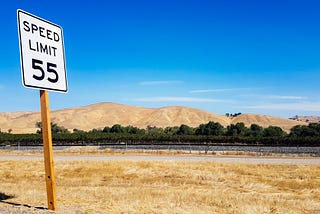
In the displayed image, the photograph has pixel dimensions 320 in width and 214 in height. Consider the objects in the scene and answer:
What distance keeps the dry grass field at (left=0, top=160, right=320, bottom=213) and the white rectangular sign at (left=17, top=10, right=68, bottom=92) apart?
2.98 m

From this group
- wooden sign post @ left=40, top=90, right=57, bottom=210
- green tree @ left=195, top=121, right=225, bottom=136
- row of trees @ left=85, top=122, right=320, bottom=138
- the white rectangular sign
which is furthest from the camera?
green tree @ left=195, top=121, right=225, bottom=136

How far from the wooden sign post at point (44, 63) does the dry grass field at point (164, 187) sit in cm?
140

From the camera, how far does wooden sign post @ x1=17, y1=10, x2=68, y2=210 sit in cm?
721

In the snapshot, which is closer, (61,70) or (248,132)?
(61,70)

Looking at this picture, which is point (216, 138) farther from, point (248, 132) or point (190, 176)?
point (190, 176)

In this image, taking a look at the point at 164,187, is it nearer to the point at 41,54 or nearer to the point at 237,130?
the point at 41,54

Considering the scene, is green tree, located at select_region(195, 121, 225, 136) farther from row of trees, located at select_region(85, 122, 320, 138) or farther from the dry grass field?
the dry grass field

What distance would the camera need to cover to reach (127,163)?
2980 cm

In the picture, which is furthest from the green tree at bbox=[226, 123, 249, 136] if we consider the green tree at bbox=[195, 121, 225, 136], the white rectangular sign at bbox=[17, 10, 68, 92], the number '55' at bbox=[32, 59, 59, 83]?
the number '55' at bbox=[32, 59, 59, 83]

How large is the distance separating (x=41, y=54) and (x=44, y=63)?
210 mm

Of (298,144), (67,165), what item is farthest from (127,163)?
(298,144)

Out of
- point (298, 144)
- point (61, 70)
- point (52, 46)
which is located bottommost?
point (298, 144)

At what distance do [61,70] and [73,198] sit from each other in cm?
391

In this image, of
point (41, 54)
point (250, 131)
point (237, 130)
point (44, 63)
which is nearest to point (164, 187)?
point (44, 63)
